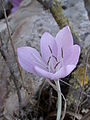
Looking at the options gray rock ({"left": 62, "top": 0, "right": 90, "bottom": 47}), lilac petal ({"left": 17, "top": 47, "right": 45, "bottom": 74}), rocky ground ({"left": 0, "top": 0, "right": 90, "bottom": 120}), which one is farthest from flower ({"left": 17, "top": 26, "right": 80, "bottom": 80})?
gray rock ({"left": 62, "top": 0, "right": 90, "bottom": 47})

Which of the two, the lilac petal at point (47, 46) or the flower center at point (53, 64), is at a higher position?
the lilac petal at point (47, 46)

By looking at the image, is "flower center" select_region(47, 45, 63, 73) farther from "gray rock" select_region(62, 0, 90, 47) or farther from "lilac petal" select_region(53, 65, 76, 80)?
"gray rock" select_region(62, 0, 90, 47)

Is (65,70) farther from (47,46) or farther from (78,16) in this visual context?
(78,16)

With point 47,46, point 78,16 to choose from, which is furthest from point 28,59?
point 78,16

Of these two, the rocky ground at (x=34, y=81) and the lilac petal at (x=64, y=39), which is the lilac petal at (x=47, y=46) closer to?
the lilac petal at (x=64, y=39)

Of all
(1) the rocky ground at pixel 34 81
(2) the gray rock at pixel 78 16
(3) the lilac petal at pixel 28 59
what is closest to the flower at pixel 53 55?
(3) the lilac petal at pixel 28 59

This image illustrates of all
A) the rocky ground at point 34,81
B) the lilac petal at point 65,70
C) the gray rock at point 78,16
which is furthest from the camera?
the gray rock at point 78,16

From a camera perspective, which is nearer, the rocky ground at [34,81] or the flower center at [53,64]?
the flower center at [53,64]
